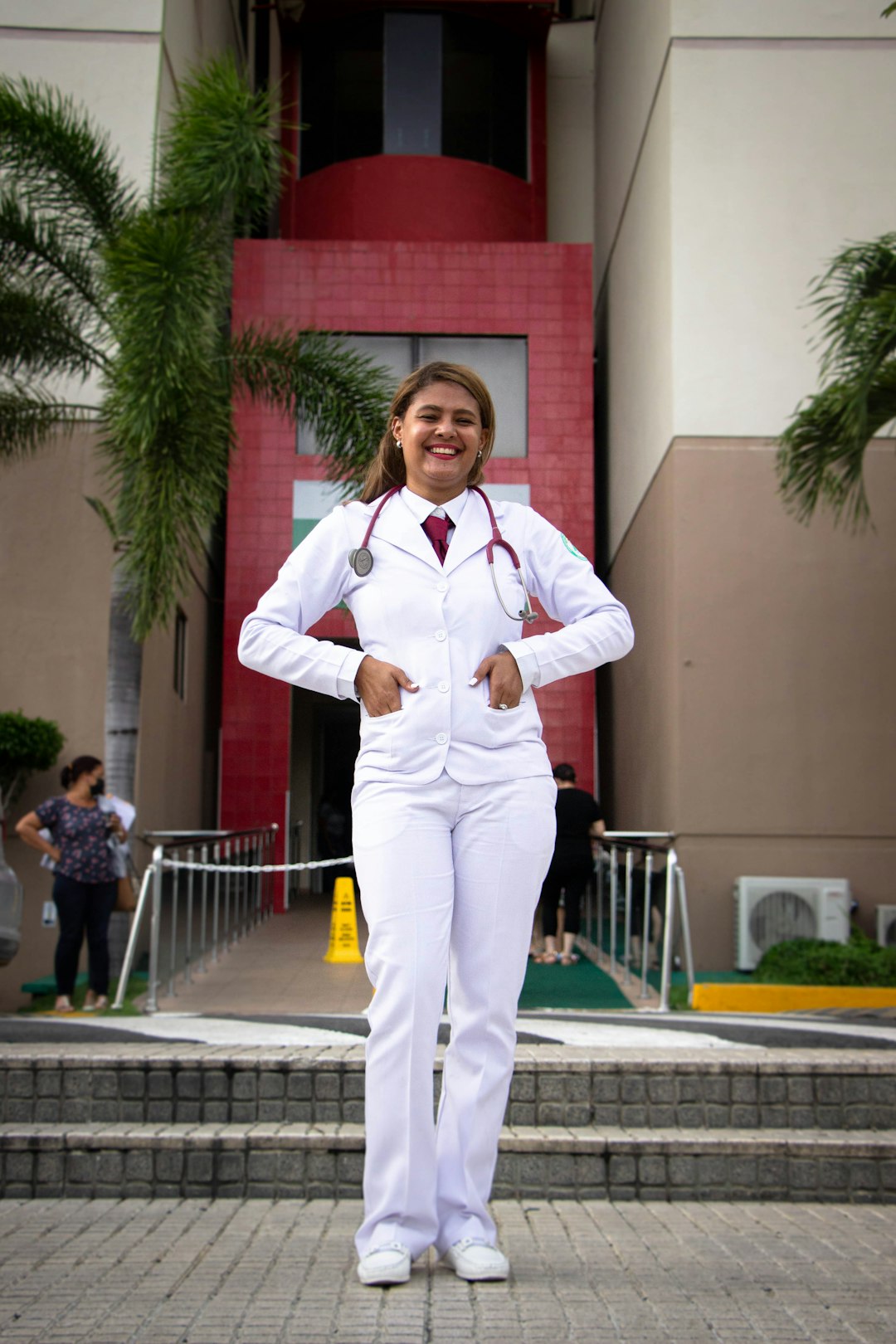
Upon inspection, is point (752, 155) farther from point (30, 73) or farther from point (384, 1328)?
point (384, 1328)

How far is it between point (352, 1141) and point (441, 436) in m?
1.84

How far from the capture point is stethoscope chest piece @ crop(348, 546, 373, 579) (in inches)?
115

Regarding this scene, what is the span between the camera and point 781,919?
397 inches

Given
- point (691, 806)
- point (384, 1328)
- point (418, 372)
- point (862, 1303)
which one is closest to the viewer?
point (384, 1328)

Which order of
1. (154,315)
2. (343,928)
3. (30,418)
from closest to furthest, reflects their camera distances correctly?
(154,315) < (343,928) < (30,418)

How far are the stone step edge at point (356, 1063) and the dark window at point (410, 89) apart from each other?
44.5 ft

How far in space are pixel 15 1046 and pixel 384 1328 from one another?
1.84 meters

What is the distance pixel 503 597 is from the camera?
9.55 ft

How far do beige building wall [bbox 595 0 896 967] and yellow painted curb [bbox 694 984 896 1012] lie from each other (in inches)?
79.2

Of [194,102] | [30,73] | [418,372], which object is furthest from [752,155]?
[418,372]

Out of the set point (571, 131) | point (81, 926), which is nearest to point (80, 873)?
point (81, 926)

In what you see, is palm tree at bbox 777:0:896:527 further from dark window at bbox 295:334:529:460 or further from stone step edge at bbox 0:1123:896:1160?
dark window at bbox 295:334:529:460

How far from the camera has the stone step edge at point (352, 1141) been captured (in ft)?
11.8

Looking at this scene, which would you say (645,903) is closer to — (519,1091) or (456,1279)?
(519,1091)
